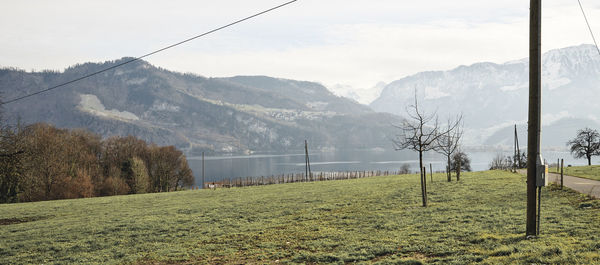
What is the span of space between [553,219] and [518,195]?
10.5 m

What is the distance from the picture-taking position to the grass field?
1301 cm

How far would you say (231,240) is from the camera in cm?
1798

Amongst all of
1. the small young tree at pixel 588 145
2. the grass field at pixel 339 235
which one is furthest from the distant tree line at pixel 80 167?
the small young tree at pixel 588 145

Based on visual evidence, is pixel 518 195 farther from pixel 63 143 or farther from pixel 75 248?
→ pixel 63 143

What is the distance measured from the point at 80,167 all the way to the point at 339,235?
8973 cm

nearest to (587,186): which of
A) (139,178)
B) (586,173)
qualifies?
(586,173)

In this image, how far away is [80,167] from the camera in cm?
9294

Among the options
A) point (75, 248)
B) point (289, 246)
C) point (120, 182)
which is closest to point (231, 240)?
point (289, 246)

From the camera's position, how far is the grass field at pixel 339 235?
13008 millimetres

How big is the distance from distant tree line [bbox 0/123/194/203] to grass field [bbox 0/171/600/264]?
1182 centimetres

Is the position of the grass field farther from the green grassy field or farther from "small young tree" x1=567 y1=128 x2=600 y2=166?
"small young tree" x1=567 y1=128 x2=600 y2=166

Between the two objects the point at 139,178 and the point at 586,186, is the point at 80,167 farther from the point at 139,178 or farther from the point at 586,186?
the point at 586,186

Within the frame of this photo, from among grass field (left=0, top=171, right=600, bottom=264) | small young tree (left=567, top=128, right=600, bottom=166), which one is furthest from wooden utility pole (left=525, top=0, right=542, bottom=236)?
small young tree (left=567, top=128, right=600, bottom=166)

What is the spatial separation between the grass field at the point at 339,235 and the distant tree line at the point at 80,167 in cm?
1182
